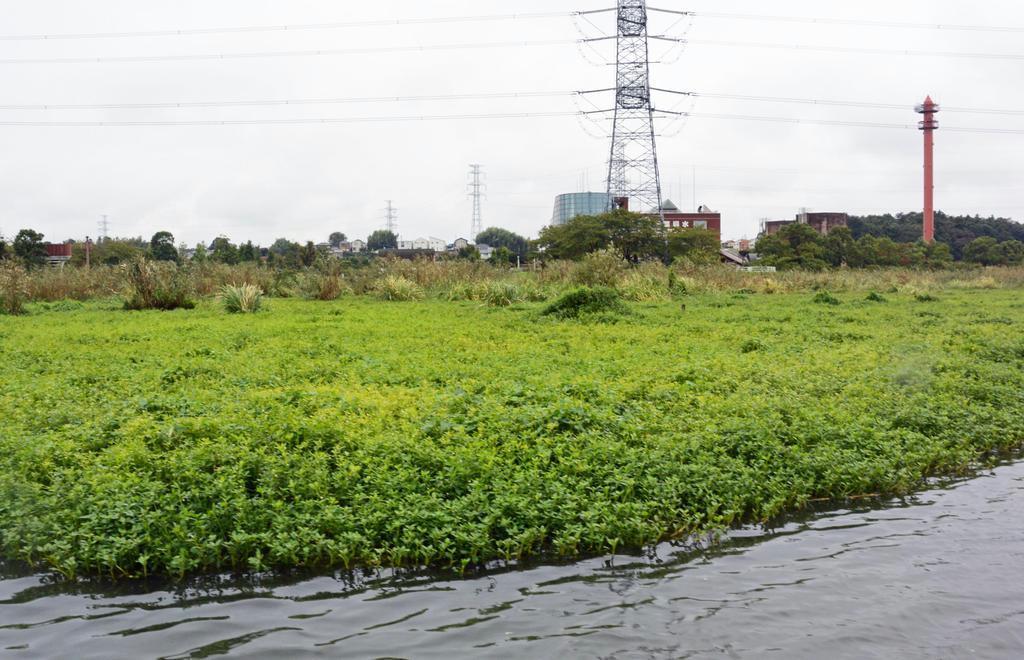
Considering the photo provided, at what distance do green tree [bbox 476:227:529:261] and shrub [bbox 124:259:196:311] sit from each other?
254ft

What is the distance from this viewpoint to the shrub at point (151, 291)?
22438 millimetres

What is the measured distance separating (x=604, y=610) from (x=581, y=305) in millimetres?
14214

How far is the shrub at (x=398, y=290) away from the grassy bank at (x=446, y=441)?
12735 mm

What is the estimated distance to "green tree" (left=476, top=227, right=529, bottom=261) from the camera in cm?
10271

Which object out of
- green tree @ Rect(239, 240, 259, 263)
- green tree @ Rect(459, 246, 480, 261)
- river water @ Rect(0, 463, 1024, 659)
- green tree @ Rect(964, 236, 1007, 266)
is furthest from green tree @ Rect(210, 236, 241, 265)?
green tree @ Rect(964, 236, 1007, 266)

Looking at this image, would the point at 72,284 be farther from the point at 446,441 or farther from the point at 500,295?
the point at 446,441

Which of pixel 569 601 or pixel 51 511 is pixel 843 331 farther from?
pixel 51 511

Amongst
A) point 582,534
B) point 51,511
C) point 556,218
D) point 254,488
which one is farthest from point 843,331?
point 556,218

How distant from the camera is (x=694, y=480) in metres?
6.84

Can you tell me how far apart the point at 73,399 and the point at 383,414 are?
3669 millimetres

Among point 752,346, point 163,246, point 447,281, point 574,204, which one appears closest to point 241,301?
point 447,281

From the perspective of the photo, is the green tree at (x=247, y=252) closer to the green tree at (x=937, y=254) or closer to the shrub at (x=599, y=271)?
the shrub at (x=599, y=271)

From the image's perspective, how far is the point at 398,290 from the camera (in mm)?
26672

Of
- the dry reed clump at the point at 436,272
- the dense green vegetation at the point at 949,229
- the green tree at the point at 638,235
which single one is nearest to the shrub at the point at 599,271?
the dry reed clump at the point at 436,272
